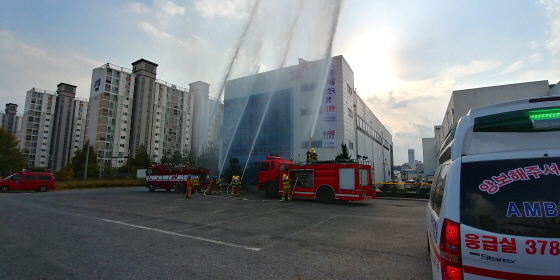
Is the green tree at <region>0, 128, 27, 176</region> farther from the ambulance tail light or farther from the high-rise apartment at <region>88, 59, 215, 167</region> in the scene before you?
the ambulance tail light

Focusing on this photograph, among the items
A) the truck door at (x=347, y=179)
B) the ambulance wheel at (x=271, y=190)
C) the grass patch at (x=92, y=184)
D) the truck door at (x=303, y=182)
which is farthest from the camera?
the grass patch at (x=92, y=184)

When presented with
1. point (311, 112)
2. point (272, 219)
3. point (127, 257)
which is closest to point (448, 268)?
point (127, 257)

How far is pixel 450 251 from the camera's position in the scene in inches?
87.7

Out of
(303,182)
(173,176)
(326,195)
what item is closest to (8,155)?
(173,176)

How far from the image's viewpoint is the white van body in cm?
198

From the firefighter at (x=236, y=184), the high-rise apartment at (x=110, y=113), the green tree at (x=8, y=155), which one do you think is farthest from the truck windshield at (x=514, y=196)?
the high-rise apartment at (x=110, y=113)

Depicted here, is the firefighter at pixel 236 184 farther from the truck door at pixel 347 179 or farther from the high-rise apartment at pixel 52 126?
the high-rise apartment at pixel 52 126

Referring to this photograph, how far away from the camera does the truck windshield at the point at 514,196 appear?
204 centimetres

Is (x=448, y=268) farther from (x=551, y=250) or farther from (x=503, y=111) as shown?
(x=503, y=111)

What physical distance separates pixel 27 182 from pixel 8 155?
79.0 feet

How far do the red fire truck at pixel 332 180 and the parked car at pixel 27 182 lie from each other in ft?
76.5

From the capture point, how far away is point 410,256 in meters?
5.24

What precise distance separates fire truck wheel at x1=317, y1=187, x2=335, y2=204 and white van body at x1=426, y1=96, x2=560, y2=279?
12.7 metres

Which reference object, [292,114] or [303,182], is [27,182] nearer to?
[303,182]
